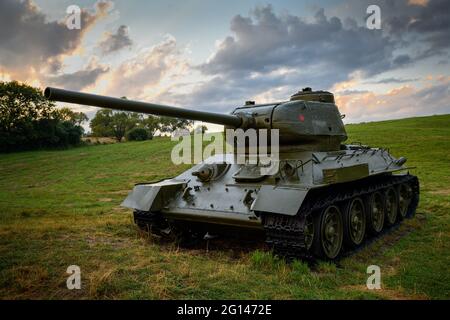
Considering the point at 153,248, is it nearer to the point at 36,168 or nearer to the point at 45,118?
the point at 45,118

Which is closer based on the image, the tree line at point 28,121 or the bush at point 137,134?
the tree line at point 28,121

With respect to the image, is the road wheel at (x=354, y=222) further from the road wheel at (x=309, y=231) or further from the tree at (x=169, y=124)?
the tree at (x=169, y=124)

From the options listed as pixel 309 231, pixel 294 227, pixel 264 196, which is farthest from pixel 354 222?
pixel 264 196

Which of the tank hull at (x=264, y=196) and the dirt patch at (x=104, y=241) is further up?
the tank hull at (x=264, y=196)

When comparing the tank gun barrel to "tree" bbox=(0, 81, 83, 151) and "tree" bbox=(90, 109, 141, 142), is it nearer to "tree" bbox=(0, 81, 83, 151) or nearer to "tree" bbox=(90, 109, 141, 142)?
"tree" bbox=(0, 81, 83, 151)

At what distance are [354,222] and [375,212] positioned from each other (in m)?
1.39

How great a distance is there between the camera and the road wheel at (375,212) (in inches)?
368

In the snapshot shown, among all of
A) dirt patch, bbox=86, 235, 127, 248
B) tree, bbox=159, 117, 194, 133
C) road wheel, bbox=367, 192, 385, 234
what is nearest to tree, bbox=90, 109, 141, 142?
tree, bbox=159, 117, 194, 133

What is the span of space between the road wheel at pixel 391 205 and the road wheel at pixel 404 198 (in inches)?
19.6

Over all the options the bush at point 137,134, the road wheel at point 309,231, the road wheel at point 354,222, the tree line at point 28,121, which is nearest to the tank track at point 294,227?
the road wheel at point 309,231

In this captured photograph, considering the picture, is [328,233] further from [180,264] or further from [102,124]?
[102,124]

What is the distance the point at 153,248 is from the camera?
806cm
